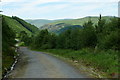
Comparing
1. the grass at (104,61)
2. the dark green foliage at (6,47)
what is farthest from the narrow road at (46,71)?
the grass at (104,61)

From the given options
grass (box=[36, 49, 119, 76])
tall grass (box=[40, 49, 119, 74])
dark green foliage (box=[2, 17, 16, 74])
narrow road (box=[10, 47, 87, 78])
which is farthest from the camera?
dark green foliage (box=[2, 17, 16, 74])

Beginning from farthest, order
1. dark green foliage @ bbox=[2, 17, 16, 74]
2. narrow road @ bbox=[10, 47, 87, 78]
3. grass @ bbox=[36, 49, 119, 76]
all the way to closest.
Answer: dark green foliage @ bbox=[2, 17, 16, 74] → grass @ bbox=[36, 49, 119, 76] → narrow road @ bbox=[10, 47, 87, 78]

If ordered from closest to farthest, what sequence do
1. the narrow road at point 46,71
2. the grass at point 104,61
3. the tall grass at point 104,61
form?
the narrow road at point 46,71 < the grass at point 104,61 < the tall grass at point 104,61

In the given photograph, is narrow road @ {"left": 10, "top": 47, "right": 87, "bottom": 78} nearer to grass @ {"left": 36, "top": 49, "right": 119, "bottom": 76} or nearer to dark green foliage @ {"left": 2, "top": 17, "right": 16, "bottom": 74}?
dark green foliage @ {"left": 2, "top": 17, "right": 16, "bottom": 74}

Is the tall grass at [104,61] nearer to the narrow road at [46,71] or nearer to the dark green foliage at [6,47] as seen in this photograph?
the narrow road at [46,71]

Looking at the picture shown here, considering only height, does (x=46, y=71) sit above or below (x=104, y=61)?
below

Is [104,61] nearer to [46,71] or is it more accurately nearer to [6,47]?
[46,71]

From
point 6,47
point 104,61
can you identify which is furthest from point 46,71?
point 6,47

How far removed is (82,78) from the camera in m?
15.1

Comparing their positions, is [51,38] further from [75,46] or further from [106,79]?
[106,79]

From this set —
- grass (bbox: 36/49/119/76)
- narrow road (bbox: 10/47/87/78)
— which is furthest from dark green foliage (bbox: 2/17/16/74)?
grass (bbox: 36/49/119/76)

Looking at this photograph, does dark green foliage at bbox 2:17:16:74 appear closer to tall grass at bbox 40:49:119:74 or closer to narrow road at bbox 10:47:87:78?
narrow road at bbox 10:47:87:78

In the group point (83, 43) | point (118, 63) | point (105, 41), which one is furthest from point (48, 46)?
point (118, 63)

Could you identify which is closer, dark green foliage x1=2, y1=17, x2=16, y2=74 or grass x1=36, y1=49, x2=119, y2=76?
grass x1=36, y1=49, x2=119, y2=76
